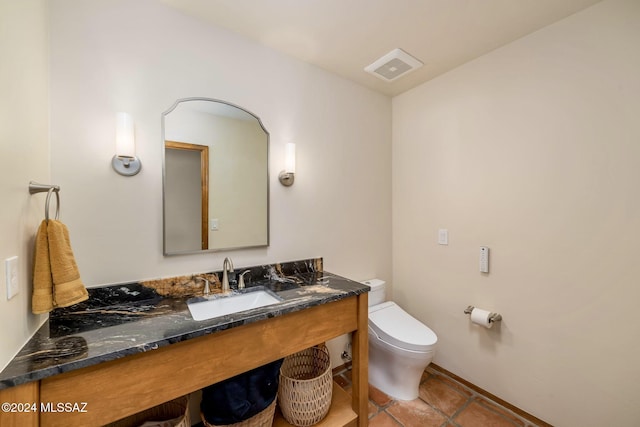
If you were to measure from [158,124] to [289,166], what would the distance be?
2.51ft

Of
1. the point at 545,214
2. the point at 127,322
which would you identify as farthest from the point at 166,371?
the point at 545,214

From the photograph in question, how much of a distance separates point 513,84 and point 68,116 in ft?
8.19

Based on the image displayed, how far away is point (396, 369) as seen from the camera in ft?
5.96

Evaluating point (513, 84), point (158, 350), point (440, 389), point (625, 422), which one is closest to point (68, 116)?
point (158, 350)

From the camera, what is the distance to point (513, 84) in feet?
5.61

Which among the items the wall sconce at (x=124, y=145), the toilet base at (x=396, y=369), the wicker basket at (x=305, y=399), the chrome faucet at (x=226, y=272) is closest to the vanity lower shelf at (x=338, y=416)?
the wicker basket at (x=305, y=399)

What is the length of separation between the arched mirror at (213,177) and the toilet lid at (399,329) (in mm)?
1004

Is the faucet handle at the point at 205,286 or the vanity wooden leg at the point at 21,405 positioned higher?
the faucet handle at the point at 205,286

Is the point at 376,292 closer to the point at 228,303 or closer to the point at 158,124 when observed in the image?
the point at 228,303

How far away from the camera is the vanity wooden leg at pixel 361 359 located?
150 centimetres

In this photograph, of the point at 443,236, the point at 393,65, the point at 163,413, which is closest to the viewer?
the point at 163,413

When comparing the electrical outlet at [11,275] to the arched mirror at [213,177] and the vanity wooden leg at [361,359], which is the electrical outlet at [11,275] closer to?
the arched mirror at [213,177]

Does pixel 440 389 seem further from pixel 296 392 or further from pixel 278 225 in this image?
pixel 278 225

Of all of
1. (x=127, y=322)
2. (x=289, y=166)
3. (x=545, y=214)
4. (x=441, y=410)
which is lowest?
(x=441, y=410)
